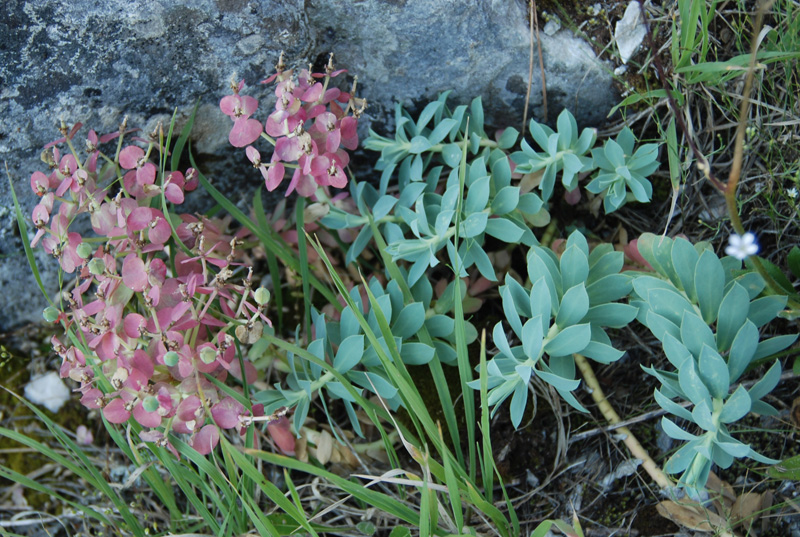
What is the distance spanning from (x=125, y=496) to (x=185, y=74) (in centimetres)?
137

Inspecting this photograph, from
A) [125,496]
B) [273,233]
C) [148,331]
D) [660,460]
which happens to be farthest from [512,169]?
[125,496]

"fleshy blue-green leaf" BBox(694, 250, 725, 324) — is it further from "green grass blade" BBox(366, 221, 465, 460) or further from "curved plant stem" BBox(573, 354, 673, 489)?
"green grass blade" BBox(366, 221, 465, 460)

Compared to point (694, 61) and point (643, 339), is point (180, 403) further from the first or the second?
point (694, 61)

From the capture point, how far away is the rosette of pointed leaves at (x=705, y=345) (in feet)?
4.36

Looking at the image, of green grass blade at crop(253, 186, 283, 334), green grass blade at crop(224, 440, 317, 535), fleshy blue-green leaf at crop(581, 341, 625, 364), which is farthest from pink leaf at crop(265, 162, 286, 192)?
fleshy blue-green leaf at crop(581, 341, 625, 364)

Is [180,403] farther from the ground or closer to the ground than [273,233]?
closer to the ground

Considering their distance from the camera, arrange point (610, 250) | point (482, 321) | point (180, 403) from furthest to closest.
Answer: point (482, 321), point (610, 250), point (180, 403)

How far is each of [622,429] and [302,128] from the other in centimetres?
121

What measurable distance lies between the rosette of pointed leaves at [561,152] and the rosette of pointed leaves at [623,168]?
0.04 m

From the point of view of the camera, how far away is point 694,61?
6.04ft

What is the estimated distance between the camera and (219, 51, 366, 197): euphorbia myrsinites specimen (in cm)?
166

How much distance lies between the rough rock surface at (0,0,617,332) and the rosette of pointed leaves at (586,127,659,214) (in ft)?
0.90

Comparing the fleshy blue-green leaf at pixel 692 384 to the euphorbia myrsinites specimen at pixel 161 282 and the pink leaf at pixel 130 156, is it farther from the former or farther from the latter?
the pink leaf at pixel 130 156

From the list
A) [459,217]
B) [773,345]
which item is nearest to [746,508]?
[773,345]
